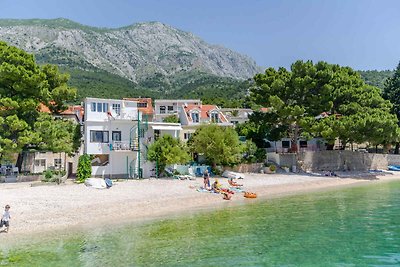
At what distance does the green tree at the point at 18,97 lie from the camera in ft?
126

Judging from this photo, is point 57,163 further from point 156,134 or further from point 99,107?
point 156,134

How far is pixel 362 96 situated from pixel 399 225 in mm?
36413

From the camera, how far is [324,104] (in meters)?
53.9

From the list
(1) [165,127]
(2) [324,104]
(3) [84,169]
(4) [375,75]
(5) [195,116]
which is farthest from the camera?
(4) [375,75]

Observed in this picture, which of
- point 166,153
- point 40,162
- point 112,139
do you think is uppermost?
point 112,139

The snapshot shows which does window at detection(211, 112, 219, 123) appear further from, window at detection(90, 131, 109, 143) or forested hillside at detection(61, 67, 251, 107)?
forested hillside at detection(61, 67, 251, 107)

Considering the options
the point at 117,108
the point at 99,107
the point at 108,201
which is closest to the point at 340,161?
the point at 117,108

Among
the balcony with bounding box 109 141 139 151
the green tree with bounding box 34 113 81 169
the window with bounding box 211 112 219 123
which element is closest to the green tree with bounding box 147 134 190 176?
the balcony with bounding box 109 141 139 151

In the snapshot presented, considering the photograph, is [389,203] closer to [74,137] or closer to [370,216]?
[370,216]

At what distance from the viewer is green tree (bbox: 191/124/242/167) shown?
45.6 m

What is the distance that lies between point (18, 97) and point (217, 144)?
21.9m

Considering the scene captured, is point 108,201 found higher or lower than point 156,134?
lower

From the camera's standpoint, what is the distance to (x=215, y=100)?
113m

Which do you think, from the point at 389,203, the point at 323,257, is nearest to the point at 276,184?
the point at 389,203
